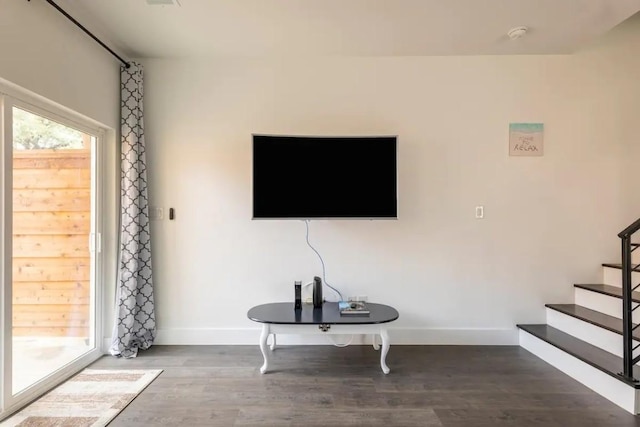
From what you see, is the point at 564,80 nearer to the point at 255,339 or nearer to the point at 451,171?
the point at 451,171

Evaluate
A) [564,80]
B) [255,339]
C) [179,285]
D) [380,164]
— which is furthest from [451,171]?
[179,285]

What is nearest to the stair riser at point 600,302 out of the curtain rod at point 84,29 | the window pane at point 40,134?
the window pane at point 40,134

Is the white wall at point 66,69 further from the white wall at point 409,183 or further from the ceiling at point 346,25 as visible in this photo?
the white wall at point 409,183

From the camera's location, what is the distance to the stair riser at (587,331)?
95.6 inches

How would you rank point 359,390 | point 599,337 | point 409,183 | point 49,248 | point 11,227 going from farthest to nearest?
1. point 409,183
2. point 599,337
3. point 49,248
4. point 359,390
5. point 11,227

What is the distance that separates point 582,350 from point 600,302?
0.60m

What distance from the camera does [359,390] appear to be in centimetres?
233

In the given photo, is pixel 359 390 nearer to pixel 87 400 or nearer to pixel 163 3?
pixel 87 400

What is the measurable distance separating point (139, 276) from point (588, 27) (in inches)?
173

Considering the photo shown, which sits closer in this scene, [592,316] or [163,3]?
[163,3]

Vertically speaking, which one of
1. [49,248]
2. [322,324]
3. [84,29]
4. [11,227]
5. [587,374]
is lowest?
[587,374]

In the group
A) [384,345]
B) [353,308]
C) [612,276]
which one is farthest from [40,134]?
[612,276]

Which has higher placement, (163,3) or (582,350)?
(163,3)

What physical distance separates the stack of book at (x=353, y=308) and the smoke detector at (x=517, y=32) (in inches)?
102
